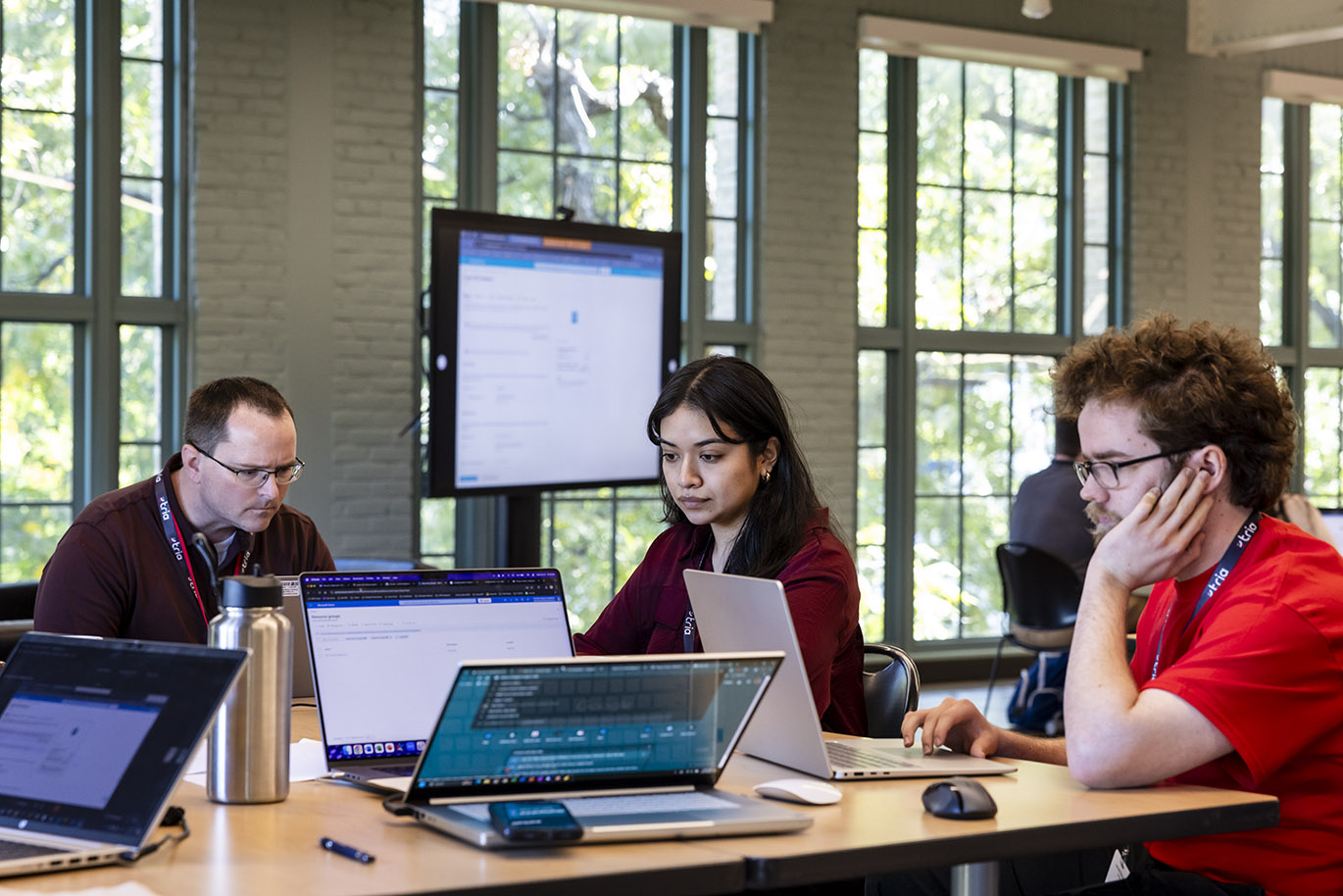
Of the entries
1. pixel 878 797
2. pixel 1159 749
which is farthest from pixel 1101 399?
pixel 878 797

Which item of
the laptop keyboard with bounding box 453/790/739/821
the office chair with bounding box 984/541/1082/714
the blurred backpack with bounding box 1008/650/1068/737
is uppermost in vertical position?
the laptop keyboard with bounding box 453/790/739/821

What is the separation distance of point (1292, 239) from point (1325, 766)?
7.22 m

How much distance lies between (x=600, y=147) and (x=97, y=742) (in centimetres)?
536

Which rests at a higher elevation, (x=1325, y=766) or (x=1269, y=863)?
(x=1325, y=766)

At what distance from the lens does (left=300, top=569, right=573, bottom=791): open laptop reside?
6.44ft

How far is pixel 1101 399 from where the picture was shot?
209cm

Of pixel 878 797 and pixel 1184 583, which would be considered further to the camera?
pixel 1184 583

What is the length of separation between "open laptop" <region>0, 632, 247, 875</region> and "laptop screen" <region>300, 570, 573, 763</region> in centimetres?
33

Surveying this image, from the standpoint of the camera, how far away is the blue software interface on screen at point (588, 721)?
1.61 metres

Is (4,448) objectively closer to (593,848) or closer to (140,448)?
(140,448)

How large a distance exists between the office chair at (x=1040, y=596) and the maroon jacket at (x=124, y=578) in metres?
3.63

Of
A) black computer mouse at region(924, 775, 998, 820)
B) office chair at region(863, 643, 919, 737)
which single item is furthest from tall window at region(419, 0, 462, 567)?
→ black computer mouse at region(924, 775, 998, 820)

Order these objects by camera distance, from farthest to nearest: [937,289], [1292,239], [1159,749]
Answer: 1. [1292,239]
2. [937,289]
3. [1159,749]

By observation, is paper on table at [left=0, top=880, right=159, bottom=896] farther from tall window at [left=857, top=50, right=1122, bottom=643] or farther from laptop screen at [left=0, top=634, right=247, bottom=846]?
tall window at [left=857, top=50, right=1122, bottom=643]
